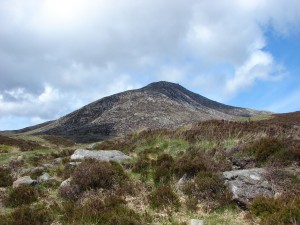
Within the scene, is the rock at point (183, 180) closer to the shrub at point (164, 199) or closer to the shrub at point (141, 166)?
the shrub at point (164, 199)

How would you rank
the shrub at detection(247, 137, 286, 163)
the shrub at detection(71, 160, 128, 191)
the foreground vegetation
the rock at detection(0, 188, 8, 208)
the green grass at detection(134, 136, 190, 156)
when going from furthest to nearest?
the green grass at detection(134, 136, 190, 156), the shrub at detection(247, 137, 286, 163), the shrub at detection(71, 160, 128, 191), the rock at detection(0, 188, 8, 208), the foreground vegetation

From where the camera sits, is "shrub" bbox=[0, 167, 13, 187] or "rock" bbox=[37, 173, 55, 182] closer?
"rock" bbox=[37, 173, 55, 182]

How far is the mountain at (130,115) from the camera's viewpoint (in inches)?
2013

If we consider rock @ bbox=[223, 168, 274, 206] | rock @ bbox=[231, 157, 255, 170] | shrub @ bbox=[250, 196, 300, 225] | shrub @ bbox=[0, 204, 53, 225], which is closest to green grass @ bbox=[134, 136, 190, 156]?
rock @ bbox=[231, 157, 255, 170]

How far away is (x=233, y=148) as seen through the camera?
1410 cm

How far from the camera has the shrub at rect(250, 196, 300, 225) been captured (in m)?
7.91

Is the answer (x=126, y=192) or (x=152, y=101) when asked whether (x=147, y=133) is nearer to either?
(x=126, y=192)

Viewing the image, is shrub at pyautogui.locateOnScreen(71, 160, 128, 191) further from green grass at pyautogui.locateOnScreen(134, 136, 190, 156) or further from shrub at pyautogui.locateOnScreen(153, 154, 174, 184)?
green grass at pyautogui.locateOnScreen(134, 136, 190, 156)

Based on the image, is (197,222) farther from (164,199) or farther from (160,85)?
(160,85)

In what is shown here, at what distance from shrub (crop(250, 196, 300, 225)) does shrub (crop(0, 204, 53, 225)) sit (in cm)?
513

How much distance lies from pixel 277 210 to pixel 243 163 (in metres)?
4.35

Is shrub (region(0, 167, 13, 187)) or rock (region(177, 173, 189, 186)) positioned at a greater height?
shrub (region(0, 167, 13, 187))

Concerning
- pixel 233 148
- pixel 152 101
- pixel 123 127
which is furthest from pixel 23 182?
pixel 152 101

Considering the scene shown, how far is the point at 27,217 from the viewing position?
933 centimetres
